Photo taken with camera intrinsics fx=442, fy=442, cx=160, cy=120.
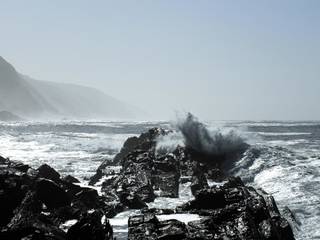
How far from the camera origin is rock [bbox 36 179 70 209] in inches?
695

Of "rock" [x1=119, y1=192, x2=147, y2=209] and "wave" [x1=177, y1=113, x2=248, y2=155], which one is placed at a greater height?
"wave" [x1=177, y1=113, x2=248, y2=155]

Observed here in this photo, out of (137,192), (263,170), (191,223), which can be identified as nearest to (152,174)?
(137,192)

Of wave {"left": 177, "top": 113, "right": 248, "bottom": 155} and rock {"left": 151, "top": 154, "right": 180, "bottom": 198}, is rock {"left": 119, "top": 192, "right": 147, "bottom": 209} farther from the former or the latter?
wave {"left": 177, "top": 113, "right": 248, "bottom": 155}

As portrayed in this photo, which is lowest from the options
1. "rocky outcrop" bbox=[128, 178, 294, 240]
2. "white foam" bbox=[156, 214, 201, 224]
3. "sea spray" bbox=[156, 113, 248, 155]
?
"white foam" bbox=[156, 214, 201, 224]

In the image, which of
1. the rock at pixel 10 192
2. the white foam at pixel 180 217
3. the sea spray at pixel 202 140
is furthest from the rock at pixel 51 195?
the sea spray at pixel 202 140

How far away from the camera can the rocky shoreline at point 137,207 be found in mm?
11812

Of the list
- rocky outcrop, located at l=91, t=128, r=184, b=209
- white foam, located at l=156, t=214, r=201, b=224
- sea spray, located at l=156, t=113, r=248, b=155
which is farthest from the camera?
sea spray, located at l=156, t=113, r=248, b=155

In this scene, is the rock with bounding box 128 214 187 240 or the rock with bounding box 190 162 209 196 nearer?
the rock with bounding box 128 214 187 240

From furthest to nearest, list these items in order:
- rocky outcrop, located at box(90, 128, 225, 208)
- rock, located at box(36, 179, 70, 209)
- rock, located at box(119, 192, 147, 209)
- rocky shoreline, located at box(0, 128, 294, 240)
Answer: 1. rocky outcrop, located at box(90, 128, 225, 208)
2. rock, located at box(119, 192, 147, 209)
3. rock, located at box(36, 179, 70, 209)
4. rocky shoreline, located at box(0, 128, 294, 240)

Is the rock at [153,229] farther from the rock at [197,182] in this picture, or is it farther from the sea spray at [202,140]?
the sea spray at [202,140]

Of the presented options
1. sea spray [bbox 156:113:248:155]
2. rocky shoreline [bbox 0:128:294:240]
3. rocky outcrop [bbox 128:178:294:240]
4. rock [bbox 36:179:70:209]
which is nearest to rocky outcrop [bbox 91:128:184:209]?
rocky shoreline [bbox 0:128:294:240]

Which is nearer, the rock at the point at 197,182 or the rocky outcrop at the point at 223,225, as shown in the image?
the rocky outcrop at the point at 223,225

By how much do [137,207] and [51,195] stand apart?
3.76 m

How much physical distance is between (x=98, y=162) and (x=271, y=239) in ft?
91.6
